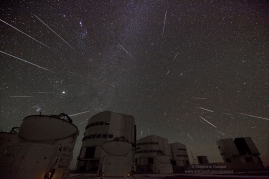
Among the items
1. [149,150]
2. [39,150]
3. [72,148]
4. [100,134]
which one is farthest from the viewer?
[149,150]

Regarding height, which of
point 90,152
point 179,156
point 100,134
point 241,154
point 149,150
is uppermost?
point 100,134

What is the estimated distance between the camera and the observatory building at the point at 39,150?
26.8 ft

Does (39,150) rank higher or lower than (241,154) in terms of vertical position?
lower

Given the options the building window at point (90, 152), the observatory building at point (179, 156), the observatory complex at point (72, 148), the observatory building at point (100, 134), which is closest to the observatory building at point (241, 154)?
the observatory complex at point (72, 148)

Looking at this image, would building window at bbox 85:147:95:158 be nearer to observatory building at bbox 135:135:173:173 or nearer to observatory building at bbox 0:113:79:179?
observatory building at bbox 135:135:173:173

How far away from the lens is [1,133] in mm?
15492

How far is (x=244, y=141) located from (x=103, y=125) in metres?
48.3

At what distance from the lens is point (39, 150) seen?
8.99 metres

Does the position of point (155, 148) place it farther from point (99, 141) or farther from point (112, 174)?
point (112, 174)

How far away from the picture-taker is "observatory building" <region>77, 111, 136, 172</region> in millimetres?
34688

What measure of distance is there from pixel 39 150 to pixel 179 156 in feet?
218

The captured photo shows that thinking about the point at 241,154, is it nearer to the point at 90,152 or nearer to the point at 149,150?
the point at 149,150

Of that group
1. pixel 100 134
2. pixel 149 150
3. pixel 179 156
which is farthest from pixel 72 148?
pixel 179 156

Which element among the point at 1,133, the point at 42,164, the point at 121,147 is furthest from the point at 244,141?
the point at 1,133
